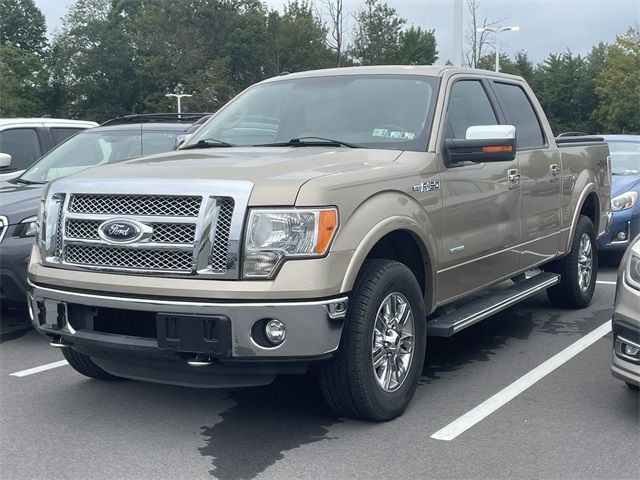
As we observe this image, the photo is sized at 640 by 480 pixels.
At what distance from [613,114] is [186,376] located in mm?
52519

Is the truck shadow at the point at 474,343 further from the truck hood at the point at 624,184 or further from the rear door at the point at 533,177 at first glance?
the truck hood at the point at 624,184

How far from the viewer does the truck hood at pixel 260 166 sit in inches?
156

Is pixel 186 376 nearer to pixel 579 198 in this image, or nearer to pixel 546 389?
pixel 546 389

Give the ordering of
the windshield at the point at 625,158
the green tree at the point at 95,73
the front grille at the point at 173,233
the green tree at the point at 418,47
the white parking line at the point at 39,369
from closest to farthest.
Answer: the front grille at the point at 173,233 < the white parking line at the point at 39,369 < the windshield at the point at 625,158 < the green tree at the point at 418,47 < the green tree at the point at 95,73

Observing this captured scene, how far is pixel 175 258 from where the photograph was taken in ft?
13.1

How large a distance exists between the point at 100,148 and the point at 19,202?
6.14 ft

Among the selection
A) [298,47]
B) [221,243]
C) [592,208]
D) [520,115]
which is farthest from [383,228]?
[298,47]

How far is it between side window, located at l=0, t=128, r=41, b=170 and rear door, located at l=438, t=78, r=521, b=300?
5.62m

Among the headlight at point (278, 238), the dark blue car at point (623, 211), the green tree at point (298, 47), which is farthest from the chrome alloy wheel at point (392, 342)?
the green tree at point (298, 47)

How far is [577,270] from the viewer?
283 inches

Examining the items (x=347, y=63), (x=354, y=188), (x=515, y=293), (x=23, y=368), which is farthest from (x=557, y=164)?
(x=347, y=63)

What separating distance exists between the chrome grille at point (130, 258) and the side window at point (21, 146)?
5517 mm

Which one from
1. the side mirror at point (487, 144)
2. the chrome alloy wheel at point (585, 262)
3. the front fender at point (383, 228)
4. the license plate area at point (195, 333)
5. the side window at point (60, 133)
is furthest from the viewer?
the side window at point (60, 133)

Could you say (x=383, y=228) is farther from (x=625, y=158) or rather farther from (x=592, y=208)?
(x=625, y=158)
